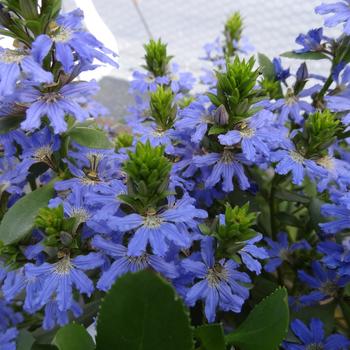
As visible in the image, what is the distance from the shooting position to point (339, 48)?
0.69m

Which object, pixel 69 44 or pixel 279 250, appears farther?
pixel 279 250

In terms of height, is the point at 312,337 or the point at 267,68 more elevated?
the point at 267,68

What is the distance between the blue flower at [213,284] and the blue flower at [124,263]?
3 cm

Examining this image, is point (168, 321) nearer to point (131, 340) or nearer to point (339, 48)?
point (131, 340)

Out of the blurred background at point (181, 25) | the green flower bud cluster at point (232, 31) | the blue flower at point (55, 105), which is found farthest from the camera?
the blurred background at point (181, 25)

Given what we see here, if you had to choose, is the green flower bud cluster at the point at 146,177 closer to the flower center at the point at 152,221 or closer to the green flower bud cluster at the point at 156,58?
the flower center at the point at 152,221

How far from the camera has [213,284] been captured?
1.84 ft

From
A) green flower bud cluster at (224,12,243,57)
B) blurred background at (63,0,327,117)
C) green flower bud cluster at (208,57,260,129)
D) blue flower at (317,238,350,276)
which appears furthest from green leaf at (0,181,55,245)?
blurred background at (63,0,327,117)

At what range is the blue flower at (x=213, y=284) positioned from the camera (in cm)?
55

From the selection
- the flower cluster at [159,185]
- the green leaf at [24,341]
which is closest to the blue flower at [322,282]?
the flower cluster at [159,185]

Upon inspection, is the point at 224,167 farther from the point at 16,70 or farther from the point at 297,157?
the point at 16,70

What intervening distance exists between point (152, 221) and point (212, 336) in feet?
0.43

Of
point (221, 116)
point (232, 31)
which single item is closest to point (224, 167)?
point (221, 116)

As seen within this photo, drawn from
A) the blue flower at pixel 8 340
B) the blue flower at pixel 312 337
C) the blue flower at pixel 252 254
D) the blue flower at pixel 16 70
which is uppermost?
the blue flower at pixel 16 70
